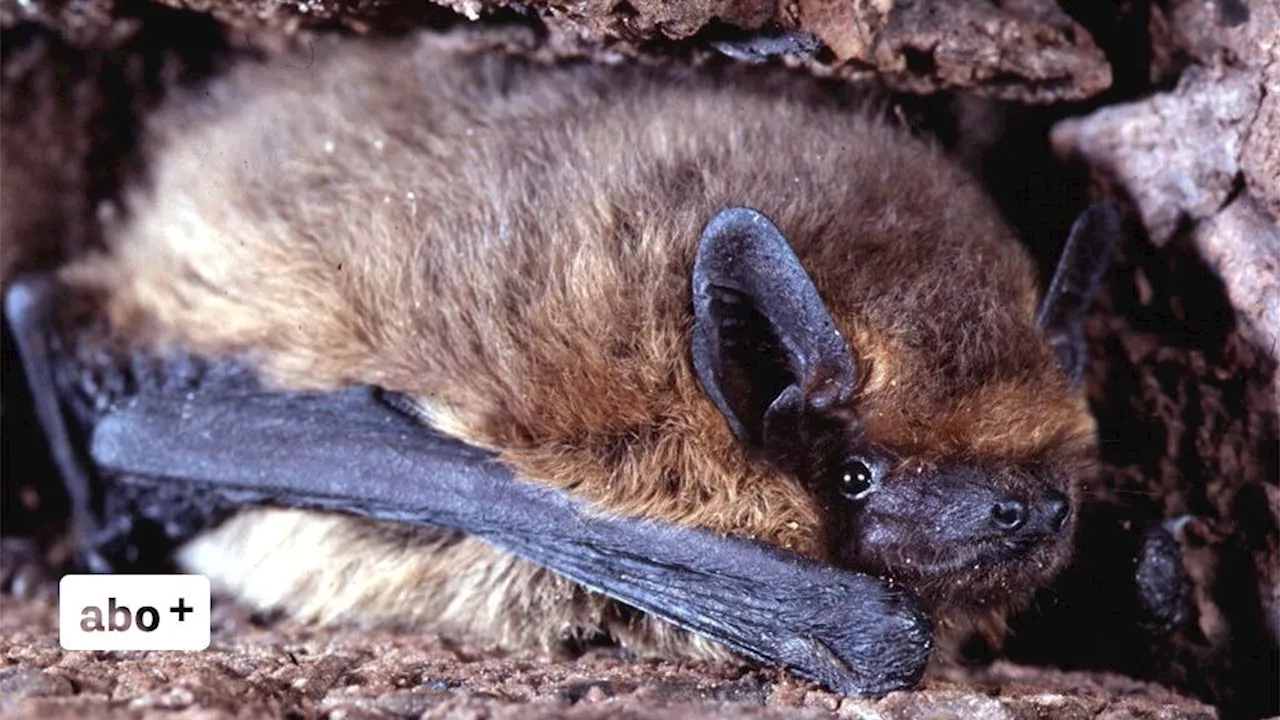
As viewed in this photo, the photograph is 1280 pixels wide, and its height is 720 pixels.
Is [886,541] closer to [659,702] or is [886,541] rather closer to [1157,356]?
[659,702]

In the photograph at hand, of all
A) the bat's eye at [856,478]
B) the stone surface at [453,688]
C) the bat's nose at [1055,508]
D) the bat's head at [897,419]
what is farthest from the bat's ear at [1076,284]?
the stone surface at [453,688]

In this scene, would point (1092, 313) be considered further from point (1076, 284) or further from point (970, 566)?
point (970, 566)

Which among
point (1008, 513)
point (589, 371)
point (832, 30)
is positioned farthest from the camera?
point (832, 30)

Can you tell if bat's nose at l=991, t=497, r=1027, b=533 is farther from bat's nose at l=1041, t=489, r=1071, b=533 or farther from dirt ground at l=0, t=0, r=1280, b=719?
dirt ground at l=0, t=0, r=1280, b=719

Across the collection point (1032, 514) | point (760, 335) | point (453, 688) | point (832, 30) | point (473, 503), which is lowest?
point (453, 688)

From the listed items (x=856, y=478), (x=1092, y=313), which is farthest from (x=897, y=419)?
(x=1092, y=313)

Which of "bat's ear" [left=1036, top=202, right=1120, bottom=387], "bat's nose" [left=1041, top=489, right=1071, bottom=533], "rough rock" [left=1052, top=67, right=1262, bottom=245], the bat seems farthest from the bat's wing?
"rough rock" [left=1052, top=67, right=1262, bottom=245]
